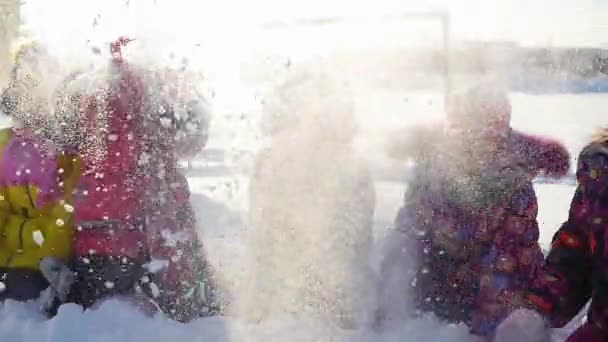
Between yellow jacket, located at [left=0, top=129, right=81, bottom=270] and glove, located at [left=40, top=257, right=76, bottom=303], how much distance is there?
18mm

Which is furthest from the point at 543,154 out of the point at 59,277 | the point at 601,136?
the point at 59,277

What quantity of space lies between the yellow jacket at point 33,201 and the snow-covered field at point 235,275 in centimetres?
13

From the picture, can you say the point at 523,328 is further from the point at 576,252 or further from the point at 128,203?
the point at 128,203

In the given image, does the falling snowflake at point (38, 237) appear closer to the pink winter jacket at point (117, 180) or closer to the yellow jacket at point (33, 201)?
the yellow jacket at point (33, 201)

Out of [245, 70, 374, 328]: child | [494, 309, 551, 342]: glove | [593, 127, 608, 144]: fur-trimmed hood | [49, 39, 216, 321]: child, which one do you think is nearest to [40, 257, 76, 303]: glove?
[49, 39, 216, 321]: child

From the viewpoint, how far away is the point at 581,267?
4.62ft

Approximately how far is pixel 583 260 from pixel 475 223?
235mm

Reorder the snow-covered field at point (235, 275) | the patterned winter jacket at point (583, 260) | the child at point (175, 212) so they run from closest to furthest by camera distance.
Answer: the patterned winter jacket at point (583, 260) → the snow-covered field at point (235, 275) → the child at point (175, 212)

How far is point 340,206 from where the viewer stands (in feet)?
5.26

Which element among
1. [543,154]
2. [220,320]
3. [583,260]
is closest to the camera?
[583,260]

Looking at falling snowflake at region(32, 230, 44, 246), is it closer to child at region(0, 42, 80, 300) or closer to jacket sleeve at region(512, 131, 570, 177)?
child at region(0, 42, 80, 300)

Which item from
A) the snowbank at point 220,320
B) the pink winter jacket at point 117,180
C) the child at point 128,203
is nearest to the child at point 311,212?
the snowbank at point 220,320

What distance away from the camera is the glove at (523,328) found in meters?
1.46

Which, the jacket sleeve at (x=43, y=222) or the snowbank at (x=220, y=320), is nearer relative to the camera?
the snowbank at (x=220, y=320)
